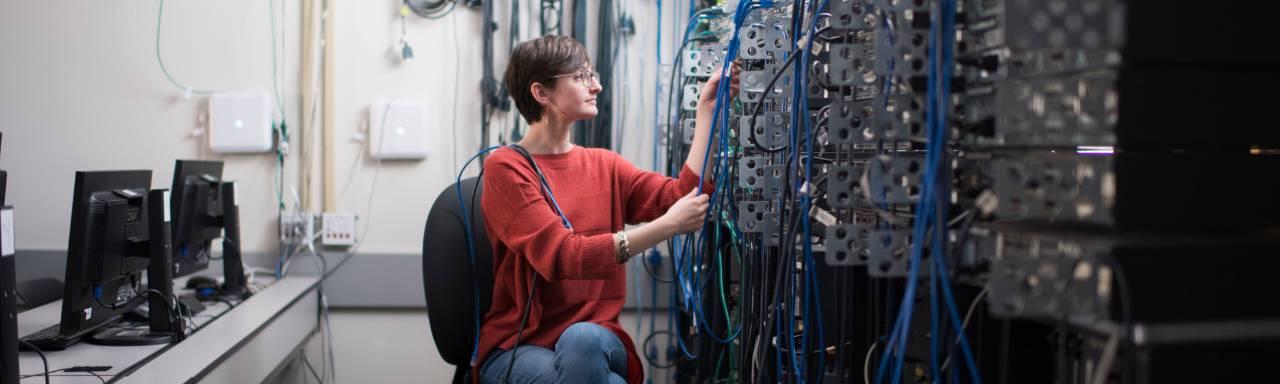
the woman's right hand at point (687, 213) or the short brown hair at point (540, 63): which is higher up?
the short brown hair at point (540, 63)

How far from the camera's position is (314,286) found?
3021mm

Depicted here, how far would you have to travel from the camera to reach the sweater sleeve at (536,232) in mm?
1876

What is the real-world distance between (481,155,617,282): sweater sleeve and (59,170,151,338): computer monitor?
2.68 feet

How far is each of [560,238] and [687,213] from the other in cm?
25

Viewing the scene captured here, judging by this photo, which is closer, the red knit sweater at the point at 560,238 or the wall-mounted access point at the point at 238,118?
the red knit sweater at the point at 560,238

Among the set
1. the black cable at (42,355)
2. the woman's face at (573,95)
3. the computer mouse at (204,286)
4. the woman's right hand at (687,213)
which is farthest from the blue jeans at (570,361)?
the computer mouse at (204,286)

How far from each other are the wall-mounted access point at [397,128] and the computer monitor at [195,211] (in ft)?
1.58

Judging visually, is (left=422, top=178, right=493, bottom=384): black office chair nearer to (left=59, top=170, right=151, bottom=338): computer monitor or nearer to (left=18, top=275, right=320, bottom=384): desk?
(left=18, top=275, right=320, bottom=384): desk

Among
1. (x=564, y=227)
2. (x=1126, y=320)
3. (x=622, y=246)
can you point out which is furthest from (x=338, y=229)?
(x=1126, y=320)

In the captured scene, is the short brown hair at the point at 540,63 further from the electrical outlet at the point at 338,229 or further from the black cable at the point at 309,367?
the black cable at the point at 309,367

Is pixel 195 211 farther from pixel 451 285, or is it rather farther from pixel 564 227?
pixel 564 227

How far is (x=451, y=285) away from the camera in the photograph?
2.07 metres

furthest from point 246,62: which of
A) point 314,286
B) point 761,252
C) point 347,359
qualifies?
point 761,252

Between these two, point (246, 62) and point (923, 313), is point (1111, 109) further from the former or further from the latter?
point (246, 62)
